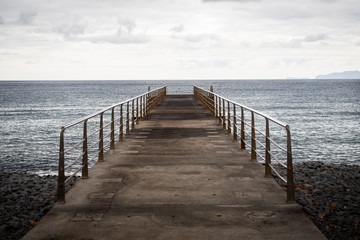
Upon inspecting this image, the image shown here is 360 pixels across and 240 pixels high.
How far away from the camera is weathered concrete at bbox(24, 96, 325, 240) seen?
15.2 ft

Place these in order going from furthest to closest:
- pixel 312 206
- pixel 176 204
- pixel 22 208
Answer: pixel 22 208, pixel 312 206, pixel 176 204

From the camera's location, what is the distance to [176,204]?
18.5ft

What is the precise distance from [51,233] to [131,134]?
8.98 meters

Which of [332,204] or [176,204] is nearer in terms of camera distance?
[176,204]

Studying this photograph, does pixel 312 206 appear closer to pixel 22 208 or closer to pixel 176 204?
A: pixel 176 204

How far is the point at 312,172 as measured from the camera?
13922mm

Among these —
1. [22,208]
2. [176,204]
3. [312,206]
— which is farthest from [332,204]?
[22,208]

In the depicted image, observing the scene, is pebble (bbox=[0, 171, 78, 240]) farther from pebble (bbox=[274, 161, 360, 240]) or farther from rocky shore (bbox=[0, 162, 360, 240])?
pebble (bbox=[274, 161, 360, 240])

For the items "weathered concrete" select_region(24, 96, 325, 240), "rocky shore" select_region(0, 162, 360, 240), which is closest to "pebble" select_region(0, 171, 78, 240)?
"rocky shore" select_region(0, 162, 360, 240)

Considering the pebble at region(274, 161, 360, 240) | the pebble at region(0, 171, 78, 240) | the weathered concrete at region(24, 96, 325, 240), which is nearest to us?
the weathered concrete at region(24, 96, 325, 240)

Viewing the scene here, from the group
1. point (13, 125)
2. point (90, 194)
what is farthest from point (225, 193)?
point (13, 125)

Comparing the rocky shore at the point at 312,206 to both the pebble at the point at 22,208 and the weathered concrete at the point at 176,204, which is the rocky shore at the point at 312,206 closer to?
the pebble at the point at 22,208

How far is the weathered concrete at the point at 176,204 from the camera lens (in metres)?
4.63

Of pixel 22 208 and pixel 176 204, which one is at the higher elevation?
pixel 176 204
